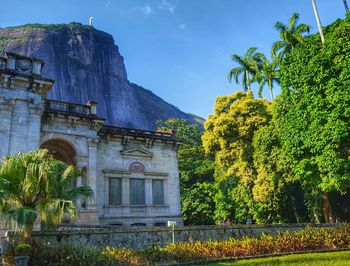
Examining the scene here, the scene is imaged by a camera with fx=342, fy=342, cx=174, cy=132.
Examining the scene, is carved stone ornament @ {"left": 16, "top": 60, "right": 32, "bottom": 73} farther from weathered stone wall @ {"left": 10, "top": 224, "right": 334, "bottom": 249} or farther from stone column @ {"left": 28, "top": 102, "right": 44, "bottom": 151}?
weathered stone wall @ {"left": 10, "top": 224, "right": 334, "bottom": 249}

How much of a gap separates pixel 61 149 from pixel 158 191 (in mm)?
8239

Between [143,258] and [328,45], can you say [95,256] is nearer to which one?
[143,258]

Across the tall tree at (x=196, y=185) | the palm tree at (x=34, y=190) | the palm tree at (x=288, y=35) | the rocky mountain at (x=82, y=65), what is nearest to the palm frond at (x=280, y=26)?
the palm tree at (x=288, y=35)

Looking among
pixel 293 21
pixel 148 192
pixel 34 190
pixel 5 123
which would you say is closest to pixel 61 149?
pixel 5 123

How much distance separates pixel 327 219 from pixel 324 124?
803cm

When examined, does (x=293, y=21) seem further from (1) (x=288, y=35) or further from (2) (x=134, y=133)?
(2) (x=134, y=133)

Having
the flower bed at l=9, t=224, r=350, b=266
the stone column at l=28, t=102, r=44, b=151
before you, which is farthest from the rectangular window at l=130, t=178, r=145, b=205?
the flower bed at l=9, t=224, r=350, b=266

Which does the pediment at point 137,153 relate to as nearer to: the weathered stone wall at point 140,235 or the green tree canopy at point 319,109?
the green tree canopy at point 319,109

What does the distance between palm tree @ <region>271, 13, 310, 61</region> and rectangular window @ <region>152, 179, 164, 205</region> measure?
1599 cm

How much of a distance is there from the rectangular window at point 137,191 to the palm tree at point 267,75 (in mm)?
16668

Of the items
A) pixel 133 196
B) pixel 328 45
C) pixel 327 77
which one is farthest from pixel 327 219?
pixel 133 196

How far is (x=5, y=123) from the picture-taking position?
63.1 feet

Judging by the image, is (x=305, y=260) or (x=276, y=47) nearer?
(x=305, y=260)

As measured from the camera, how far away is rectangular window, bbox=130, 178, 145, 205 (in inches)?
1026
